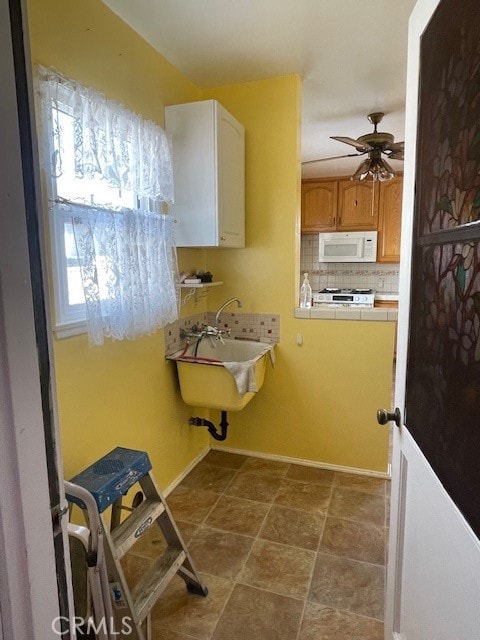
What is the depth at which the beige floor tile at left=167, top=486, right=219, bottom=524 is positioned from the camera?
2120mm

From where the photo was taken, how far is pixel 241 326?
106 inches

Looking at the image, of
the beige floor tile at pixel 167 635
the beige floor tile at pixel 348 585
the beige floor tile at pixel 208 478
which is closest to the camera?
the beige floor tile at pixel 167 635

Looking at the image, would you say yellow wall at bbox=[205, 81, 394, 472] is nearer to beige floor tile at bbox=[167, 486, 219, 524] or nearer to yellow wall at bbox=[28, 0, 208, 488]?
yellow wall at bbox=[28, 0, 208, 488]

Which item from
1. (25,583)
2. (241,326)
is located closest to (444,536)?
(25,583)

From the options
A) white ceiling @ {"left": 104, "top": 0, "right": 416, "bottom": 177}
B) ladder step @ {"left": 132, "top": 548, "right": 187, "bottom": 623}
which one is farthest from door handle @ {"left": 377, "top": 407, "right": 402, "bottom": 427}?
white ceiling @ {"left": 104, "top": 0, "right": 416, "bottom": 177}

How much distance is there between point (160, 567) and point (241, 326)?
1515 mm

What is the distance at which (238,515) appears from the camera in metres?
2.13

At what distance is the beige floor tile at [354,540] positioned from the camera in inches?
72.2

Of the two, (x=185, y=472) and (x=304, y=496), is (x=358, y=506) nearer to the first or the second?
(x=304, y=496)

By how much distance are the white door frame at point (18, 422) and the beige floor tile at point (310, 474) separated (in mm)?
2136

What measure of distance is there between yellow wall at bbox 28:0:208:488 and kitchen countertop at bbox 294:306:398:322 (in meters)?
0.85

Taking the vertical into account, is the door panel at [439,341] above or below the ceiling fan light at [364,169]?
below

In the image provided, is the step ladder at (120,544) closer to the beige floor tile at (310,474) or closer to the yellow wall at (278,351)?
the yellow wall at (278,351)

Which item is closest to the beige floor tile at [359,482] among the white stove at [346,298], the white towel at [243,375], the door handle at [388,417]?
the white towel at [243,375]
